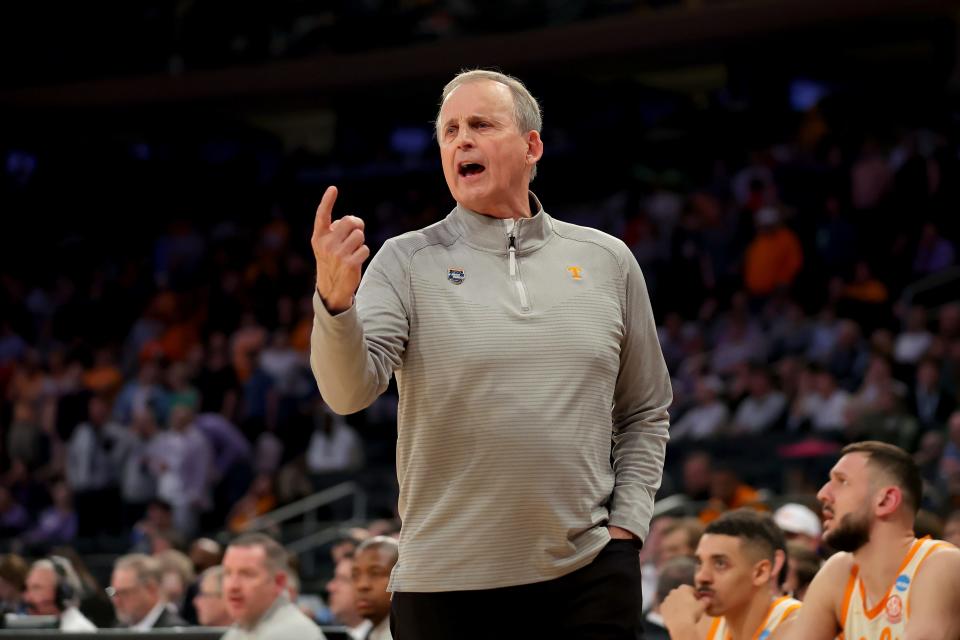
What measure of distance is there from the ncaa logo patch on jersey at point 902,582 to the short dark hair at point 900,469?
0.62 ft

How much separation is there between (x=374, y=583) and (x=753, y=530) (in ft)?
4.56

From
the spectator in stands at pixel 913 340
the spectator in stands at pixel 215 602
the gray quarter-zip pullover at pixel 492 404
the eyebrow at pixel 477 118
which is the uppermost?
the eyebrow at pixel 477 118

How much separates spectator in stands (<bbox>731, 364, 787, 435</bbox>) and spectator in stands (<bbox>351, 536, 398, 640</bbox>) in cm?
621

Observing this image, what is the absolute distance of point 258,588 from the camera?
220 inches

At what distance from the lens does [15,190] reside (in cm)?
1978

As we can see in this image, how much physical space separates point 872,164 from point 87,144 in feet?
36.5

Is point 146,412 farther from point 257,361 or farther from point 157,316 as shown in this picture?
point 157,316

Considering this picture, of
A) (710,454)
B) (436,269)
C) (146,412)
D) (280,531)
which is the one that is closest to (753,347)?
(710,454)

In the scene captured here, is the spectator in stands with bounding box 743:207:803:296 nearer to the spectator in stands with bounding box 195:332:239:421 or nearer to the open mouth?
the spectator in stands with bounding box 195:332:239:421

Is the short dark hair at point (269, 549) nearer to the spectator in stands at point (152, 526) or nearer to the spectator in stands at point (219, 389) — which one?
the spectator in stands at point (152, 526)

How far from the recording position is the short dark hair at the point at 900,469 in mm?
4258

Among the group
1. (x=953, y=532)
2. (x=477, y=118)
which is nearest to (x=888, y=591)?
(x=477, y=118)

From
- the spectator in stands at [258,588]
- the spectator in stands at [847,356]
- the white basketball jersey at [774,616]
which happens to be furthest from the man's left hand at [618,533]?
the spectator in stands at [847,356]

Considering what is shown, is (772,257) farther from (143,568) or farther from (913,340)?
(143,568)
